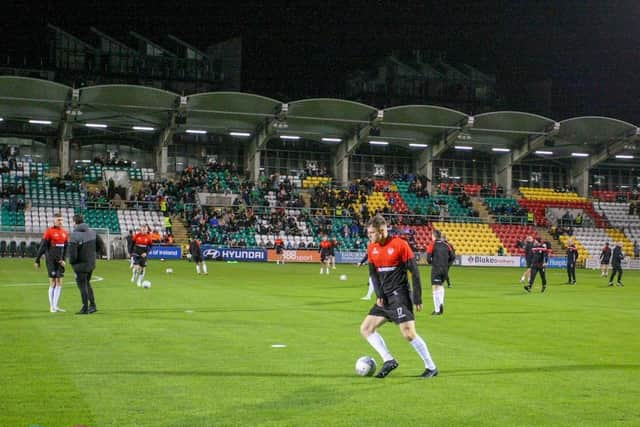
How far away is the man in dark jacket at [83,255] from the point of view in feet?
57.3

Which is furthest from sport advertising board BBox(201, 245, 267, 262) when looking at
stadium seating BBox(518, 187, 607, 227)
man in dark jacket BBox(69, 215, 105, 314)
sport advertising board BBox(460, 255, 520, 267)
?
man in dark jacket BBox(69, 215, 105, 314)

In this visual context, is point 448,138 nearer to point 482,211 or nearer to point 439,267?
point 482,211

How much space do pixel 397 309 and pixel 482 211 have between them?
5790 cm

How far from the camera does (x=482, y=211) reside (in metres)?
66.8

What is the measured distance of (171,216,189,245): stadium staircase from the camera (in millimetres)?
55025

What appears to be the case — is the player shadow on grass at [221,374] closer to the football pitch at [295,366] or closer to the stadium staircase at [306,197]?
the football pitch at [295,366]

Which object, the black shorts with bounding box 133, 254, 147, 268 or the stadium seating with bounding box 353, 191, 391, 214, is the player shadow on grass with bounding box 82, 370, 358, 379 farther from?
the stadium seating with bounding box 353, 191, 391, 214

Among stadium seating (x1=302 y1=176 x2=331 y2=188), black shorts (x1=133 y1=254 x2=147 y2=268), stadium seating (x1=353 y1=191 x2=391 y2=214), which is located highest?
stadium seating (x1=302 y1=176 x2=331 y2=188)

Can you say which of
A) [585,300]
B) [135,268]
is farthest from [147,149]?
[585,300]

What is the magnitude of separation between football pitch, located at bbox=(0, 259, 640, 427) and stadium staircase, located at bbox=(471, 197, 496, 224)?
4375 centimetres

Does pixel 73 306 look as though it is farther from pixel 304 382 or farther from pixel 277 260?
pixel 277 260

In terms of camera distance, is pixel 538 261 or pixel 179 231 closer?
pixel 538 261

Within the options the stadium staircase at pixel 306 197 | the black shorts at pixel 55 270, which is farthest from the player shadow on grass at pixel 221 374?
the stadium staircase at pixel 306 197

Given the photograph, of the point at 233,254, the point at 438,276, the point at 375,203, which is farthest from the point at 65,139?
the point at 438,276
